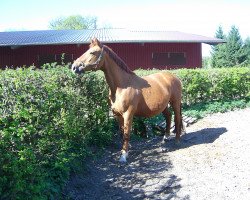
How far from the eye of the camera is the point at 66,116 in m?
5.52

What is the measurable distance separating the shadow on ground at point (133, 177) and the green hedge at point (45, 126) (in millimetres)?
331

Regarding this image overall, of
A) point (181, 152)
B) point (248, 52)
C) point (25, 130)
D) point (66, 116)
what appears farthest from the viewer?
point (248, 52)

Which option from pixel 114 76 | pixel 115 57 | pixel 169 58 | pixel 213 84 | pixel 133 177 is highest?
pixel 115 57

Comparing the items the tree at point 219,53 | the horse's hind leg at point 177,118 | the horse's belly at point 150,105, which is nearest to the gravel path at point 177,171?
the horse's hind leg at point 177,118

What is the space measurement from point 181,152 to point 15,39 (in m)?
18.5

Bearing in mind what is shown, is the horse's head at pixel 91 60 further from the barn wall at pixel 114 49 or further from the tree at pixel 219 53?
the tree at pixel 219 53

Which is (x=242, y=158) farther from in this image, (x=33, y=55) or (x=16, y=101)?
(x=33, y=55)

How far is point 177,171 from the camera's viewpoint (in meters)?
6.35

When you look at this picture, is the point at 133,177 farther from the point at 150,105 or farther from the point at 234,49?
the point at 234,49

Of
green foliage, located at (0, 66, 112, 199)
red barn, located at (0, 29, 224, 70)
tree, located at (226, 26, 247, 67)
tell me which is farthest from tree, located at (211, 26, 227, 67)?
green foliage, located at (0, 66, 112, 199)

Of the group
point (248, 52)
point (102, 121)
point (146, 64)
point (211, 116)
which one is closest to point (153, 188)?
point (102, 121)

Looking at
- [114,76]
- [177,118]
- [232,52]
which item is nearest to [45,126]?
[114,76]

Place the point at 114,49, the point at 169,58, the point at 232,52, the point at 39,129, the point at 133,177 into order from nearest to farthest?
the point at 39,129, the point at 133,177, the point at 114,49, the point at 169,58, the point at 232,52

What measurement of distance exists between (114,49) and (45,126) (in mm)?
19125
